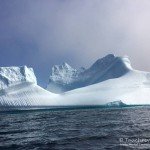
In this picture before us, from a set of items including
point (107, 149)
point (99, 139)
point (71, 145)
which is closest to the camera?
point (107, 149)

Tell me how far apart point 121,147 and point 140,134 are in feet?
27.6

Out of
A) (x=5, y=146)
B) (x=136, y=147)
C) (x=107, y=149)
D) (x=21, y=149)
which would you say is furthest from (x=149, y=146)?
(x=5, y=146)

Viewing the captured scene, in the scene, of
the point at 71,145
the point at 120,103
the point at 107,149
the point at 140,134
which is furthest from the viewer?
the point at 120,103

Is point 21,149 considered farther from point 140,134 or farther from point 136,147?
point 140,134

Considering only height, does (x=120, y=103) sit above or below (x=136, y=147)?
above

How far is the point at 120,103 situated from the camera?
197 meters

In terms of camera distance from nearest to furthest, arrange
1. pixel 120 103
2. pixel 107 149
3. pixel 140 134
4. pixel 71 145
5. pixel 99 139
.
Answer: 1. pixel 107 149
2. pixel 71 145
3. pixel 99 139
4. pixel 140 134
5. pixel 120 103

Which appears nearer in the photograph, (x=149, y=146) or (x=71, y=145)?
(x=149, y=146)

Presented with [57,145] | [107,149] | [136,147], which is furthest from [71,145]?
[136,147]

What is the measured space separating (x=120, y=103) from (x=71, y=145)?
170 meters

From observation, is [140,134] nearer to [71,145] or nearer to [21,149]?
[71,145]

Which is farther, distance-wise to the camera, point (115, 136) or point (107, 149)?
point (115, 136)

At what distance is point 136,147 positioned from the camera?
88.8 ft

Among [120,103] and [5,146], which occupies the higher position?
[120,103]
